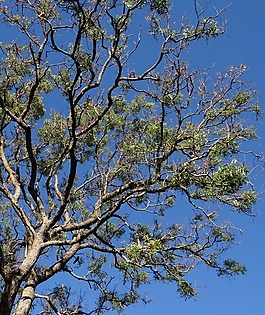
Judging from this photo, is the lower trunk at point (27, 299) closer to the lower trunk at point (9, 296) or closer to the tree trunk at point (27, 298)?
the tree trunk at point (27, 298)

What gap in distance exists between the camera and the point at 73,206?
38.9ft

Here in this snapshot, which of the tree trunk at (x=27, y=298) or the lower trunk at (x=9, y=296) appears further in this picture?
the tree trunk at (x=27, y=298)

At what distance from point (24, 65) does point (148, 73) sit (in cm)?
276

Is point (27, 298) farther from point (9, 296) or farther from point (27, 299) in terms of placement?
point (9, 296)

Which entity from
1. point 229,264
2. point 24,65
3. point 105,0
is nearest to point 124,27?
point 105,0

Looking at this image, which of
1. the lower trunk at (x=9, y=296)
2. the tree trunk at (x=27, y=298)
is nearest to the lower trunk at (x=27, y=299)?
the tree trunk at (x=27, y=298)

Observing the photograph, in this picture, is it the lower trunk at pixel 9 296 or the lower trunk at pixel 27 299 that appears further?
the lower trunk at pixel 27 299

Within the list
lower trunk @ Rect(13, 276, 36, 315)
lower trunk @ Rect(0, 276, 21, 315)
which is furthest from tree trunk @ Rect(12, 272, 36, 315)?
lower trunk @ Rect(0, 276, 21, 315)

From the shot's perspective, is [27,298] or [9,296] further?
[27,298]

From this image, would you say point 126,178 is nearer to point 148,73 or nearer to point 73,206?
point 73,206

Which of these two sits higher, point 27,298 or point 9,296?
point 27,298

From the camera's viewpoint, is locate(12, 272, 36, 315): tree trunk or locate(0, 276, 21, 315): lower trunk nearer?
locate(0, 276, 21, 315): lower trunk

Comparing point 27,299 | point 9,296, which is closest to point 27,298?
point 27,299

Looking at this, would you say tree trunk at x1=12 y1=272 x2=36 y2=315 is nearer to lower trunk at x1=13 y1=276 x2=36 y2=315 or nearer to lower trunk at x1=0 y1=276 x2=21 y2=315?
lower trunk at x1=13 y1=276 x2=36 y2=315
